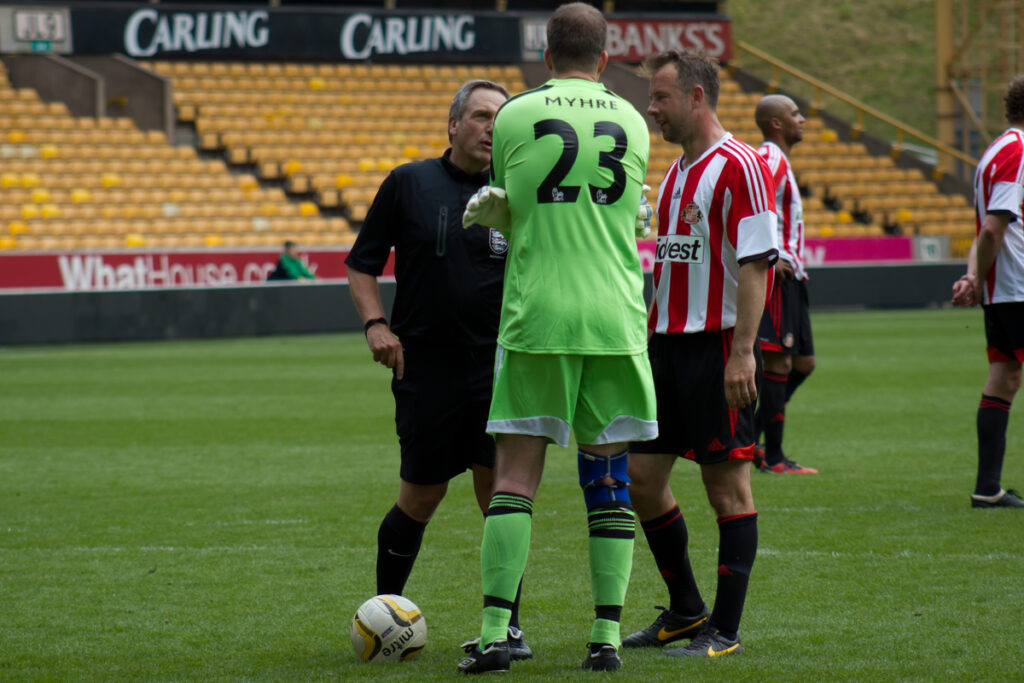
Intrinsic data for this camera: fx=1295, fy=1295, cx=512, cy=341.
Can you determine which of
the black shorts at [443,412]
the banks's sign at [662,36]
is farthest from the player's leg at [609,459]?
the banks's sign at [662,36]

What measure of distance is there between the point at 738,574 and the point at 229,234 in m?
20.8

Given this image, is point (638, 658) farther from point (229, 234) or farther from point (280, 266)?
point (229, 234)

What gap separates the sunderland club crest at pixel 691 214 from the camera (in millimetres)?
4059

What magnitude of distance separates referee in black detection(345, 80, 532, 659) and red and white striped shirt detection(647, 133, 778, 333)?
0.54 m

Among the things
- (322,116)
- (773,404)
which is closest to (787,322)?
(773,404)

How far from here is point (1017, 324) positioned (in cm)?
618

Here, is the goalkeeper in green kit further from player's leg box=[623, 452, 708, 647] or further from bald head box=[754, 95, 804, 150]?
bald head box=[754, 95, 804, 150]

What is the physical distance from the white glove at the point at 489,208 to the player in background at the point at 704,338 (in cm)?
60

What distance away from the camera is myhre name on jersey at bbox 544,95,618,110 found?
3.62m

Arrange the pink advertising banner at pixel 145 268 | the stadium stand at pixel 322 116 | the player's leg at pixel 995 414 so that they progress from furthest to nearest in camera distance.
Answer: the stadium stand at pixel 322 116 < the pink advertising banner at pixel 145 268 < the player's leg at pixel 995 414

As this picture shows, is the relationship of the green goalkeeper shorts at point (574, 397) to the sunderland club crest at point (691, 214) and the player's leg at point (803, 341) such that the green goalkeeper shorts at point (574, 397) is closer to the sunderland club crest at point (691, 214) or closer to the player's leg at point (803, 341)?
the sunderland club crest at point (691, 214)

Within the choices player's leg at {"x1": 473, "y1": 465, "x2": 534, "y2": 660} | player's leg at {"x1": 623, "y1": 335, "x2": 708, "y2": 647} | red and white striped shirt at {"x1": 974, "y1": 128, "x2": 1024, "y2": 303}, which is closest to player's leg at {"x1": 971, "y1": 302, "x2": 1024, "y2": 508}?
red and white striped shirt at {"x1": 974, "y1": 128, "x2": 1024, "y2": 303}

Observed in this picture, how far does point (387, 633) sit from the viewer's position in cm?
397

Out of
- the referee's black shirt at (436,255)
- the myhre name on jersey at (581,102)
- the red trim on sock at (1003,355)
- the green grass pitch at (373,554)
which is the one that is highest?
the myhre name on jersey at (581,102)
